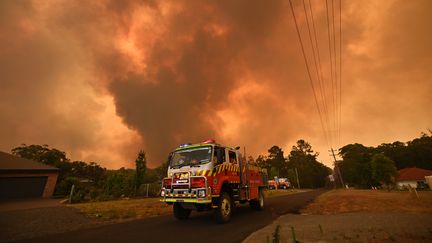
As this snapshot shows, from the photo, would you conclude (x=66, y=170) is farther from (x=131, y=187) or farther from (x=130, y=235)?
(x=130, y=235)

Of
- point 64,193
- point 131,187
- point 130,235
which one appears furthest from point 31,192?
point 130,235

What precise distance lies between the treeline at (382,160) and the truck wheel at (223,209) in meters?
49.9

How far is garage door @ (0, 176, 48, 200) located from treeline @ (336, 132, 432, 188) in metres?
60.0

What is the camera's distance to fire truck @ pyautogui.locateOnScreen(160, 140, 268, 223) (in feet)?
24.7

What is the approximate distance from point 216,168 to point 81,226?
577 cm

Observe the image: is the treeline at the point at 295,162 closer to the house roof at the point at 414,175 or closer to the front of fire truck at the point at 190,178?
the house roof at the point at 414,175

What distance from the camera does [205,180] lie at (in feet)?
24.2

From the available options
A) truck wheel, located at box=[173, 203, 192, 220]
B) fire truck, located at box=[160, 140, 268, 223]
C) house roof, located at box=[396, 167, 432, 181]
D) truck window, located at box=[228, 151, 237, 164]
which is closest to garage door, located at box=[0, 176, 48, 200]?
truck wheel, located at box=[173, 203, 192, 220]

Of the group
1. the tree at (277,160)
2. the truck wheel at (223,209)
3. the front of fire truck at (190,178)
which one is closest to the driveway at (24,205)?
the front of fire truck at (190,178)

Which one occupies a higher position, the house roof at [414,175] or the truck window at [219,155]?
the house roof at [414,175]

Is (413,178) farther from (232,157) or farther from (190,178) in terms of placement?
(190,178)

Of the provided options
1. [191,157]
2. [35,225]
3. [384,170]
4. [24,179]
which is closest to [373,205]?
[191,157]

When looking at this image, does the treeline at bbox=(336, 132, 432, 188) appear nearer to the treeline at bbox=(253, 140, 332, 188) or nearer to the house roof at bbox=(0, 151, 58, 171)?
the treeline at bbox=(253, 140, 332, 188)

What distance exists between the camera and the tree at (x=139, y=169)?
1009 inches
